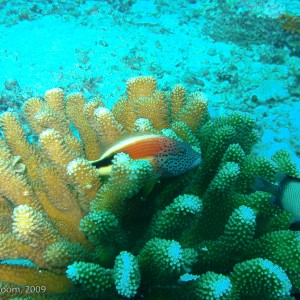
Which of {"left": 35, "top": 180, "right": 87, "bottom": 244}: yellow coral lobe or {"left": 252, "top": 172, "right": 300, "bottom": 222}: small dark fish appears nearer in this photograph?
{"left": 252, "top": 172, "right": 300, "bottom": 222}: small dark fish

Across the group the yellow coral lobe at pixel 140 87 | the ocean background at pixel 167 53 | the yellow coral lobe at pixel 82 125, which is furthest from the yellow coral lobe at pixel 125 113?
the ocean background at pixel 167 53

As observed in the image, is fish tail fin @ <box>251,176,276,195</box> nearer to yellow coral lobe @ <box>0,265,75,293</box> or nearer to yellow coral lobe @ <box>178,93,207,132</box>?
yellow coral lobe @ <box>178,93,207,132</box>

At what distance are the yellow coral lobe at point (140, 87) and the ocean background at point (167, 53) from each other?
312 centimetres

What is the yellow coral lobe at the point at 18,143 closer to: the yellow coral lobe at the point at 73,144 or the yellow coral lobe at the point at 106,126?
the yellow coral lobe at the point at 73,144

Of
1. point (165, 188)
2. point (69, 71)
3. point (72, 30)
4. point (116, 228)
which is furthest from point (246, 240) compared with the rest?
point (72, 30)

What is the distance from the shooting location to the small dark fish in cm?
222

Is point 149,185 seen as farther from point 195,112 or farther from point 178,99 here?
point 178,99

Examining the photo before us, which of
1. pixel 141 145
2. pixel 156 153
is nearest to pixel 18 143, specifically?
pixel 141 145

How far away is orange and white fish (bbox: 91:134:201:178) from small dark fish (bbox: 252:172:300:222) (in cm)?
55

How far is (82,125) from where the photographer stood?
10.0ft

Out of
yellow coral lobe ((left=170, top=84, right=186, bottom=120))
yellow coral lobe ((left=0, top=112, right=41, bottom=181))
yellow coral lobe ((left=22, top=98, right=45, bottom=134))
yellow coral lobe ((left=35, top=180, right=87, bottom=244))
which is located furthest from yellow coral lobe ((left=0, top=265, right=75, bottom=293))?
yellow coral lobe ((left=170, top=84, right=186, bottom=120))

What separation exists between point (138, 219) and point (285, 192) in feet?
3.61

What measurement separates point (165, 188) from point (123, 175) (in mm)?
597

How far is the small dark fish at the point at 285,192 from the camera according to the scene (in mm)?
2223
